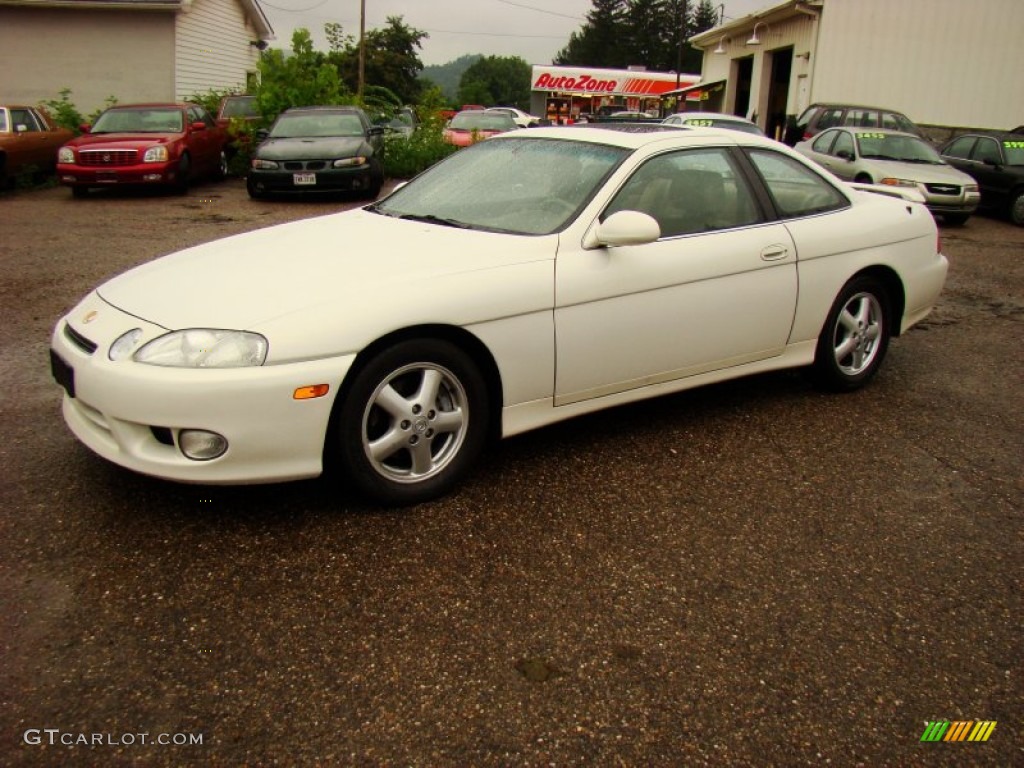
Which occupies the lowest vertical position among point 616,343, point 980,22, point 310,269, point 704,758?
point 704,758

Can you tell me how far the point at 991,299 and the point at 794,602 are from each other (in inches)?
253

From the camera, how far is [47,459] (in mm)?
3850

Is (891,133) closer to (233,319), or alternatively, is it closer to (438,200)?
(438,200)

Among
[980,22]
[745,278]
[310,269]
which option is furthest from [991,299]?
[980,22]

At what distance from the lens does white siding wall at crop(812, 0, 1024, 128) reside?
938 inches

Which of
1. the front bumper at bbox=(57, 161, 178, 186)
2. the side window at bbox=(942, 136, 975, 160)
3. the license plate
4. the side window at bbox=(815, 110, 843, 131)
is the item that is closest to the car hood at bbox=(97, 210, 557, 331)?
the license plate

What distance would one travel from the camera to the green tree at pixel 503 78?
12606cm

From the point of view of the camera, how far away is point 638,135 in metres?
4.31

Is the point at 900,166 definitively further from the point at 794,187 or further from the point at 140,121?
the point at 140,121

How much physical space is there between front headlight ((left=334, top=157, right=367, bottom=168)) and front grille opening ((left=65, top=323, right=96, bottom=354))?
9893 mm

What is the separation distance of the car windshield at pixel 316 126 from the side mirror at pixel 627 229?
11110 millimetres

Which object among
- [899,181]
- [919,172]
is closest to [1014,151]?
[919,172]

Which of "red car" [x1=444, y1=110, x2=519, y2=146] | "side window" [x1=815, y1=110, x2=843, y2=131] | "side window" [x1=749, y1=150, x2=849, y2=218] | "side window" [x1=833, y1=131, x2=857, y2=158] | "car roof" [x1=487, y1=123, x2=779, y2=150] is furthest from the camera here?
"red car" [x1=444, y1=110, x2=519, y2=146]

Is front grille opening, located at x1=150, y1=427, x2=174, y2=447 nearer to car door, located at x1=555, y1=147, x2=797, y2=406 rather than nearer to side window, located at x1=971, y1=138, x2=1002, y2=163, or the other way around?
car door, located at x1=555, y1=147, x2=797, y2=406
